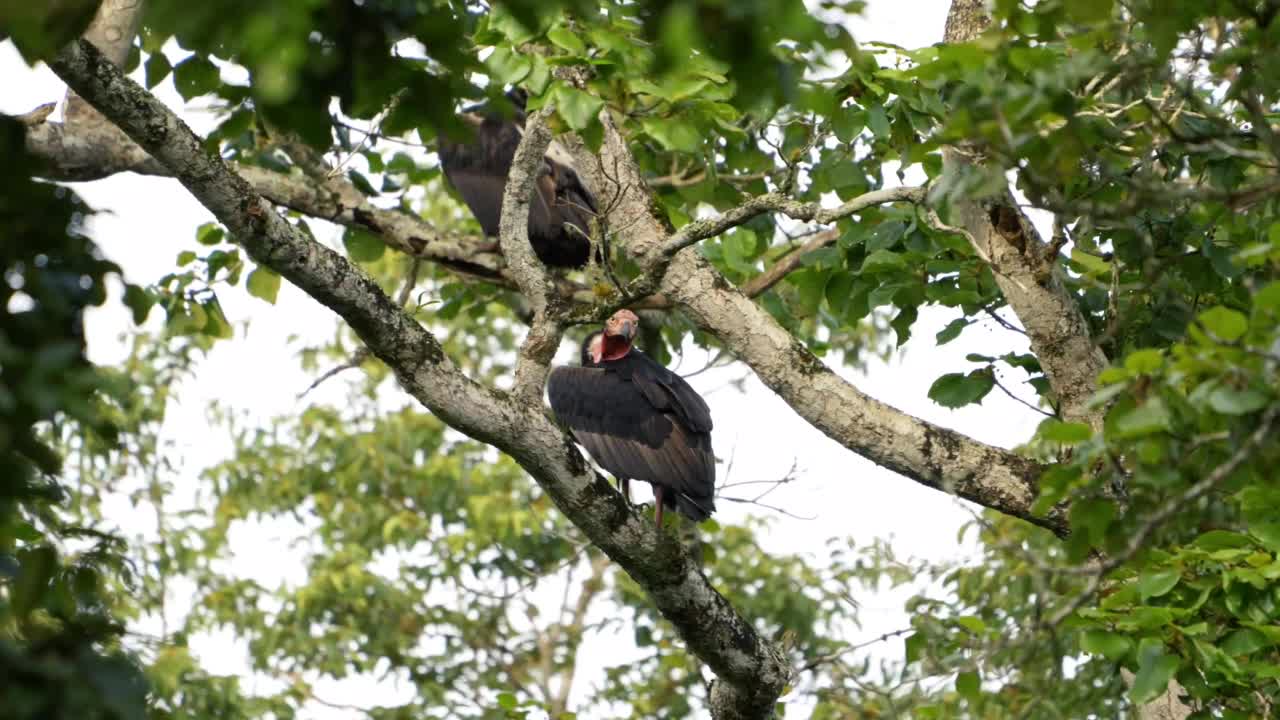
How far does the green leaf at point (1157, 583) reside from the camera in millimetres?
3439

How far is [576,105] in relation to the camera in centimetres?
357

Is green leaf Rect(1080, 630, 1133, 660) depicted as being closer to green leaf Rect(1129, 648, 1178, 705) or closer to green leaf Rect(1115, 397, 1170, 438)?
green leaf Rect(1129, 648, 1178, 705)

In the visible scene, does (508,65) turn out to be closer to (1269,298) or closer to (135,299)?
(135,299)

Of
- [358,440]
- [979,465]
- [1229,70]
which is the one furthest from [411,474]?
[1229,70]

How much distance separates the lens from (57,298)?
5.08 ft

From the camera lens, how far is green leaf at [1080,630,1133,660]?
137 inches

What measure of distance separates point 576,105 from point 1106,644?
1.72m

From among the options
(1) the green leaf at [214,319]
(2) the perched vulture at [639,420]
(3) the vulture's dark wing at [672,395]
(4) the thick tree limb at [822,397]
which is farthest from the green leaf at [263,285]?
(4) the thick tree limb at [822,397]

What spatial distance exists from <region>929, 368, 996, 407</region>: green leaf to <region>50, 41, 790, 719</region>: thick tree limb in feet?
3.13

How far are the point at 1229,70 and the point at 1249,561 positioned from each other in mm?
1306

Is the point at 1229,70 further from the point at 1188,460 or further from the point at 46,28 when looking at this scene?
the point at 46,28

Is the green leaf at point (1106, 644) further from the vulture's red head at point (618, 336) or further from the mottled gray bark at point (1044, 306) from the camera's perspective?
the vulture's red head at point (618, 336)

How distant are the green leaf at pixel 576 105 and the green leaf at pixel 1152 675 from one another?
1.73m

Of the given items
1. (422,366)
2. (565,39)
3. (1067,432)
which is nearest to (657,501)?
(422,366)
